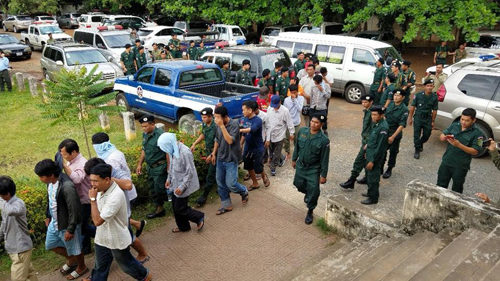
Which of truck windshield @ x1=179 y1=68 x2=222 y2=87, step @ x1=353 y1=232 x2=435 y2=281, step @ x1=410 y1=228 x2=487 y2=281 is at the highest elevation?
truck windshield @ x1=179 y1=68 x2=222 y2=87

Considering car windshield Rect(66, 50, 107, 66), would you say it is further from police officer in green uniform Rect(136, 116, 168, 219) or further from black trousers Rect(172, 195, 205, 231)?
black trousers Rect(172, 195, 205, 231)

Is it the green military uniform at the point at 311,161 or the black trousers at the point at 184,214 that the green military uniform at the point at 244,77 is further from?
the black trousers at the point at 184,214

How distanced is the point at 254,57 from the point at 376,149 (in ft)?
18.8

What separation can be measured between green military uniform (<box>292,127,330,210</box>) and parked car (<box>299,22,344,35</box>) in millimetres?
14348

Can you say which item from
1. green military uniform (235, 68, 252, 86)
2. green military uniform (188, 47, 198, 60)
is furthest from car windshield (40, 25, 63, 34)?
green military uniform (235, 68, 252, 86)

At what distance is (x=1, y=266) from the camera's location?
507 cm

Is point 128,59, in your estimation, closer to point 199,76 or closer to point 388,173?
point 199,76

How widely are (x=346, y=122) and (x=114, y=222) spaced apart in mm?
7727

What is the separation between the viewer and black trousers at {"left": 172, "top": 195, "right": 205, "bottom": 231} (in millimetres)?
5344

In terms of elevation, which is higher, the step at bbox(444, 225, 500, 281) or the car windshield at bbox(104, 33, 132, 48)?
the car windshield at bbox(104, 33, 132, 48)

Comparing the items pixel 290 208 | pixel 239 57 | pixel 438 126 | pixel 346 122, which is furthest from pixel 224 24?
pixel 290 208

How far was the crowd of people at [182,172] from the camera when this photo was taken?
4090 millimetres

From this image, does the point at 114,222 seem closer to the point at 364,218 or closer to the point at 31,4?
the point at 364,218

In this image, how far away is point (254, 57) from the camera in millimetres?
10742
